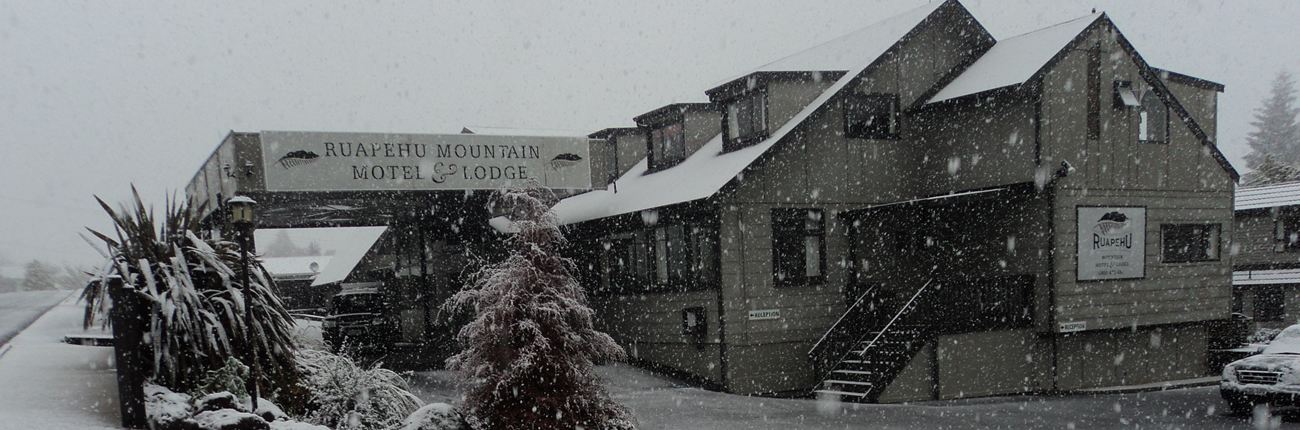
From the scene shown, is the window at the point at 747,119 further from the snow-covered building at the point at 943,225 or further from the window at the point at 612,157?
the window at the point at 612,157

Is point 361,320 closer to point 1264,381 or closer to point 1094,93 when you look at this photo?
point 1094,93

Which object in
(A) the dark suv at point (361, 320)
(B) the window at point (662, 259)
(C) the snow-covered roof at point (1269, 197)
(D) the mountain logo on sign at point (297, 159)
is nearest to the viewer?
(D) the mountain logo on sign at point (297, 159)

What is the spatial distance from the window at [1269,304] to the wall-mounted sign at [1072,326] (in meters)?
16.8

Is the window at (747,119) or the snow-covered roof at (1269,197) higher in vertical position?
the window at (747,119)

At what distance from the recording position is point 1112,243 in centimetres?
1473

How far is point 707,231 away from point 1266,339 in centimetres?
1881

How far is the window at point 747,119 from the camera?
50.0 ft

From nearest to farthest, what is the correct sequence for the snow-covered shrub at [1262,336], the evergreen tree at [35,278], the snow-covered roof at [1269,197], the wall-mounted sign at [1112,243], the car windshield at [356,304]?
1. the wall-mounted sign at [1112,243]
2. the snow-covered shrub at [1262,336]
3. the car windshield at [356,304]
4. the snow-covered roof at [1269,197]
5. the evergreen tree at [35,278]

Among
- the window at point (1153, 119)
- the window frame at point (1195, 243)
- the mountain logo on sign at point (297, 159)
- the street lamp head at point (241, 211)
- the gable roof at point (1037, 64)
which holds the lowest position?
the window frame at point (1195, 243)

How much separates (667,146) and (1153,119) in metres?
A: 10.5

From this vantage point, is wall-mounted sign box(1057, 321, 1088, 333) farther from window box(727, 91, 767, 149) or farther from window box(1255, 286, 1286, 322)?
window box(1255, 286, 1286, 322)

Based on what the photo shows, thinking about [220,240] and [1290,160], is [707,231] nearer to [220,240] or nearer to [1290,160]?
[220,240]

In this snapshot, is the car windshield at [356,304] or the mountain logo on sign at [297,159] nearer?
the mountain logo on sign at [297,159]

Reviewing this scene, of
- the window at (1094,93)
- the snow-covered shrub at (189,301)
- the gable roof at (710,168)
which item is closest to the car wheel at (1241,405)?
the window at (1094,93)
